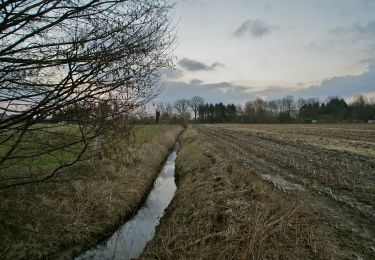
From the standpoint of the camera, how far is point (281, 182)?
11.6 m

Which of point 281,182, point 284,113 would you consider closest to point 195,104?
point 284,113

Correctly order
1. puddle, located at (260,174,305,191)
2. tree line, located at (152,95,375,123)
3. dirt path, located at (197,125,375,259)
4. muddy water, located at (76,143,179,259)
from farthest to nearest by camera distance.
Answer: tree line, located at (152,95,375,123), puddle, located at (260,174,305,191), muddy water, located at (76,143,179,259), dirt path, located at (197,125,375,259)

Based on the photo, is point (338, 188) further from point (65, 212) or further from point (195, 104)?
point (195, 104)

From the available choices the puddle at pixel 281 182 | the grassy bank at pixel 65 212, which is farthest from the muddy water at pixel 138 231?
the puddle at pixel 281 182

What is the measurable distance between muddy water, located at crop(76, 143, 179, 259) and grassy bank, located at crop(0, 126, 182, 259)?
0.33 m

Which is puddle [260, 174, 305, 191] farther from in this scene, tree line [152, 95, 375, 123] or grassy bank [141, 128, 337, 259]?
tree line [152, 95, 375, 123]

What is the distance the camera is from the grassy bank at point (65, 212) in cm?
727

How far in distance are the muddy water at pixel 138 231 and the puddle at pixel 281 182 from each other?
409 centimetres

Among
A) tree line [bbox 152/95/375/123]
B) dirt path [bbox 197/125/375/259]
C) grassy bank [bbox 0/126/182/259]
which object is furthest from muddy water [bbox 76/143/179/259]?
tree line [bbox 152/95/375/123]

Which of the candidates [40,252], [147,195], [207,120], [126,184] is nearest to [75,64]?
[40,252]

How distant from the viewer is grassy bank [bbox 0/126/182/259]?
7.27m

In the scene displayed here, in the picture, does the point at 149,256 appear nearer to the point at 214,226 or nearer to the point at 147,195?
the point at 214,226

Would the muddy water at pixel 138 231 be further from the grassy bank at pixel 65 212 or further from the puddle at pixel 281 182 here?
the puddle at pixel 281 182

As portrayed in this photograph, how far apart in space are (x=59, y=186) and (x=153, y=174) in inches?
290
